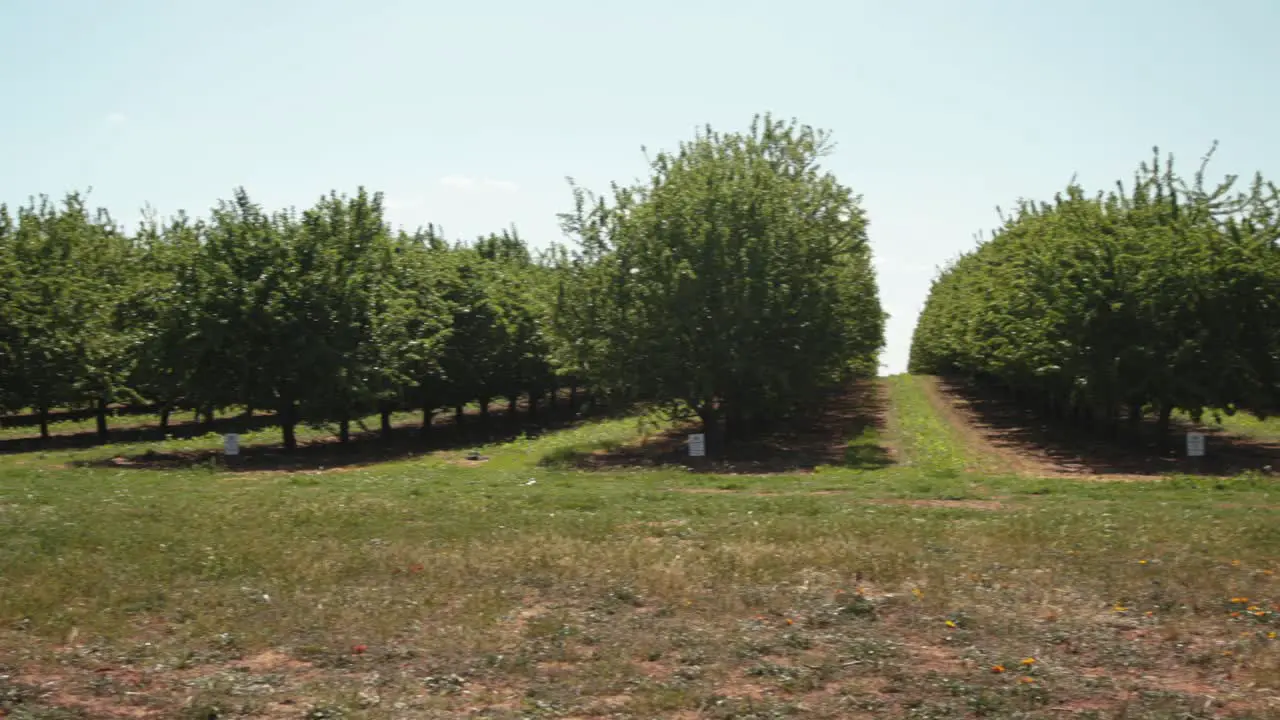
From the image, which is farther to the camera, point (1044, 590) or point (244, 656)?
point (1044, 590)

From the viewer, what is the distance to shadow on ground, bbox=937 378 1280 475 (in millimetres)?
28609

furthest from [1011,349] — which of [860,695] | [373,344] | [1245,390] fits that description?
[860,695]

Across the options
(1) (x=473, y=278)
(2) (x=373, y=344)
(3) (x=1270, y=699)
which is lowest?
(3) (x=1270, y=699)

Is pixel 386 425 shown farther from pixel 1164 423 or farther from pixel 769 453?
pixel 1164 423

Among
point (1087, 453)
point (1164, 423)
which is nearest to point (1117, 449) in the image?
point (1087, 453)

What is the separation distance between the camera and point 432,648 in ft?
32.2

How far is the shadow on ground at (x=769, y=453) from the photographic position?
29891mm

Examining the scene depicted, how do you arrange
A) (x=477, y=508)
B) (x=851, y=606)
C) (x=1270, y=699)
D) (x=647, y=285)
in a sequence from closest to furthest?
1. (x=1270, y=699)
2. (x=851, y=606)
3. (x=477, y=508)
4. (x=647, y=285)

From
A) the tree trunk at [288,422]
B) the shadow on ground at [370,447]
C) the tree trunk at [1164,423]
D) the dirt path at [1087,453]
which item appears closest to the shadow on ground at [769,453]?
the shadow on ground at [370,447]

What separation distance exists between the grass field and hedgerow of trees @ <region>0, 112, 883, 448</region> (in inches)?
493

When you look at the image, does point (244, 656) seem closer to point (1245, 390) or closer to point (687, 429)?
point (1245, 390)

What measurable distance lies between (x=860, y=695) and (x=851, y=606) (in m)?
2.75

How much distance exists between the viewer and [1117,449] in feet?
111

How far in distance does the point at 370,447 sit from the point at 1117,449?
2658 cm
